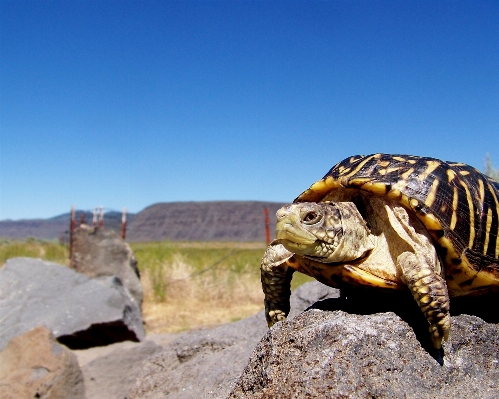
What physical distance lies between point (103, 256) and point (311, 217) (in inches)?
363

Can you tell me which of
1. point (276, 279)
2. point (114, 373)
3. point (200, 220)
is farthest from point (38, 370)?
point (200, 220)

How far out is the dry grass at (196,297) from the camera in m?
10.5

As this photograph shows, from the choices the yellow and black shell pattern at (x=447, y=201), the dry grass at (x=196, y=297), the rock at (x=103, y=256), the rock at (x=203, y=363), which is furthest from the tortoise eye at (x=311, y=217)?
the rock at (x=103, y=256)

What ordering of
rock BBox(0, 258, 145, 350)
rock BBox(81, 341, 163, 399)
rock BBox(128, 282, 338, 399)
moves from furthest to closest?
rock BBox(0, 258, 145, 350), rock BBox(81, 341, 163, 399), rock BBox(128, 282, 338, 399)

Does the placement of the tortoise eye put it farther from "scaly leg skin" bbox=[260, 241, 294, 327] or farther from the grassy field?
the grassy field

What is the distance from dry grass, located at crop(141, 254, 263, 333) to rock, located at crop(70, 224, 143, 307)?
0.79m

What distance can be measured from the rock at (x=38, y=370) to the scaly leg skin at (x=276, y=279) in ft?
8.82

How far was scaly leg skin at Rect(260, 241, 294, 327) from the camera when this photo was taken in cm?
332

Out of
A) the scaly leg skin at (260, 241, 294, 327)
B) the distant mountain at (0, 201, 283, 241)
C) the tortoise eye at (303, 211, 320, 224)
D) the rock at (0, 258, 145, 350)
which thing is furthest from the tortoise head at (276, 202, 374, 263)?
the distant mountain at (0, 201, 283, 241)

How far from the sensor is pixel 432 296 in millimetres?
2631

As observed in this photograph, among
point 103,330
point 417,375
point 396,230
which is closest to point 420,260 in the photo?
point 396,230

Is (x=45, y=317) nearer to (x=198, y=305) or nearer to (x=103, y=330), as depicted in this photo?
(x=103, y=330)

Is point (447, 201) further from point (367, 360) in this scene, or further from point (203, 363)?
point (203, 363)

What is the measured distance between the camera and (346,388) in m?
2.43
